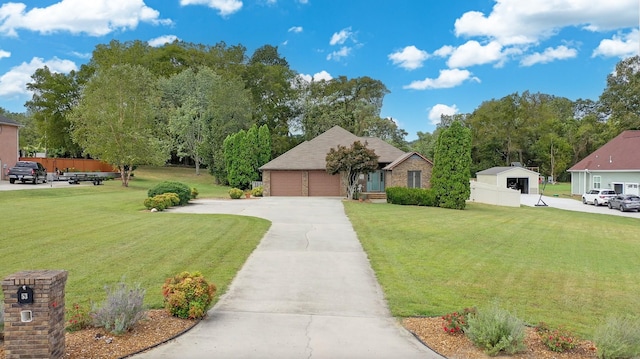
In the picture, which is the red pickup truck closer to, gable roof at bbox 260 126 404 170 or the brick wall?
gable roof at bbox 260 126 404 170

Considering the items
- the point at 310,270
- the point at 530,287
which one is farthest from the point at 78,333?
the point at 530,287

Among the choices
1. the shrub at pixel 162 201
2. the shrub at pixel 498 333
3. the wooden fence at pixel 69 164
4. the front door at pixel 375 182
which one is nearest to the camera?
the shrub at pixel 498 333

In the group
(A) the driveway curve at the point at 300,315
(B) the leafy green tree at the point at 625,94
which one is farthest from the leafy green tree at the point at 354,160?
(B) the leafy green tree at the point at 625,94

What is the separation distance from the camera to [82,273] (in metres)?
9.25

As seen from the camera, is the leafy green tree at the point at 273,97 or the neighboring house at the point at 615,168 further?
the leafy green tree at the point at 273,97

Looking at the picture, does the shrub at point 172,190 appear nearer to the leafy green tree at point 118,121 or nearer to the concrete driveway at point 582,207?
the leafy green tree at point 118,121

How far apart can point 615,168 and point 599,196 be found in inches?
240

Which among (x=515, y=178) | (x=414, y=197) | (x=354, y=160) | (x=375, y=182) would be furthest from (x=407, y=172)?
(x=515, y=178)

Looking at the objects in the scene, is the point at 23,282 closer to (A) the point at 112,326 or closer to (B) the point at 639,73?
(A) the point at 112,326

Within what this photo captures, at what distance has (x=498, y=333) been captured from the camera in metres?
5.71

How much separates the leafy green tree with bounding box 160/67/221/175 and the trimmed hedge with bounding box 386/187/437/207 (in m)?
29.4

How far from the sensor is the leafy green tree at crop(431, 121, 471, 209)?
91.0 ft

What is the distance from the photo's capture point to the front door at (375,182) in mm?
37188

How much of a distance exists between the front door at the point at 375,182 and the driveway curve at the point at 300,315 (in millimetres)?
24410
